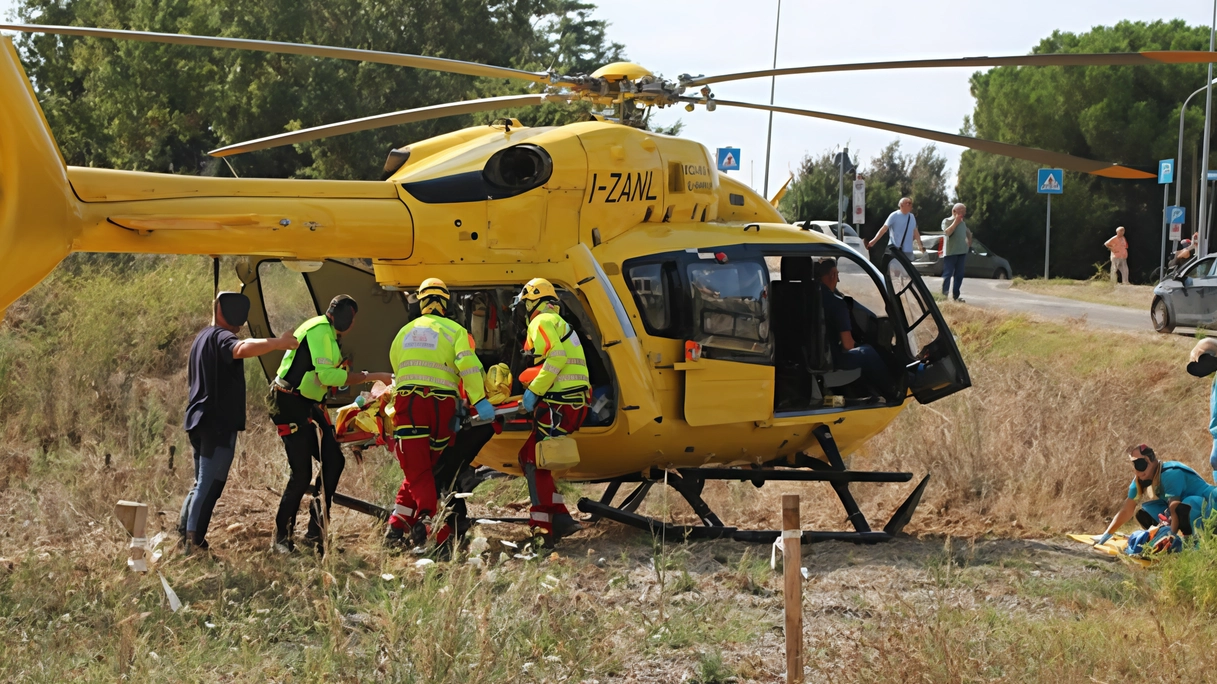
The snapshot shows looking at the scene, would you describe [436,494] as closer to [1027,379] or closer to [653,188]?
[653,188]

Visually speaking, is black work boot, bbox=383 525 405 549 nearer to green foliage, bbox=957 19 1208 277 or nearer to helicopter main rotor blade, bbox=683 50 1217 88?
helicopter main rotor blade, bbox=683 50 1217 88

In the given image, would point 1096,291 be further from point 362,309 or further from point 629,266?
point 362,309

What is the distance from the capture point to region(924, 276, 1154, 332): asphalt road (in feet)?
62.2

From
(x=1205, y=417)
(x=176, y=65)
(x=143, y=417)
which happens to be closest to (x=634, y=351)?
(x=143, y=417)

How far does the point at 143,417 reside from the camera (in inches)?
501

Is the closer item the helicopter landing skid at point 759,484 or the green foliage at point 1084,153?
the helicopter landing skid at point 759,484

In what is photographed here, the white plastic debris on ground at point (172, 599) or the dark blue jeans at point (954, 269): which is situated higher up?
the dark blue jeans at point (954, 269)

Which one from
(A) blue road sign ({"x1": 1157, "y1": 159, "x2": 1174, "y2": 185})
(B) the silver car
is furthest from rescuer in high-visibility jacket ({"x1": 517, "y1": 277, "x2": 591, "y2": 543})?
(A) blue road sign ({"x1": 1157, "y1": 159, "x2": 1174, "y2": 185})

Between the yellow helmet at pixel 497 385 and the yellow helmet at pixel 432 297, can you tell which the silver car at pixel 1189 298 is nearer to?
the yellow helmet at pixel 497 385

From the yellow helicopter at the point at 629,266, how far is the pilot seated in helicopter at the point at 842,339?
6 cm

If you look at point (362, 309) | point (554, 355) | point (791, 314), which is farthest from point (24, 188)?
point (791, 314)

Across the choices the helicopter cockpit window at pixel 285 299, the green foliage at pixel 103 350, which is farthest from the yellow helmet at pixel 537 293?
the helicopter cockpit window at pixel 285 299

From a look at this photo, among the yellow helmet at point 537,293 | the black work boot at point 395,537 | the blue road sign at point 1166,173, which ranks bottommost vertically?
the black work boot at point 395,537

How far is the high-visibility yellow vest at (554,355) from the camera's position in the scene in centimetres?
793
